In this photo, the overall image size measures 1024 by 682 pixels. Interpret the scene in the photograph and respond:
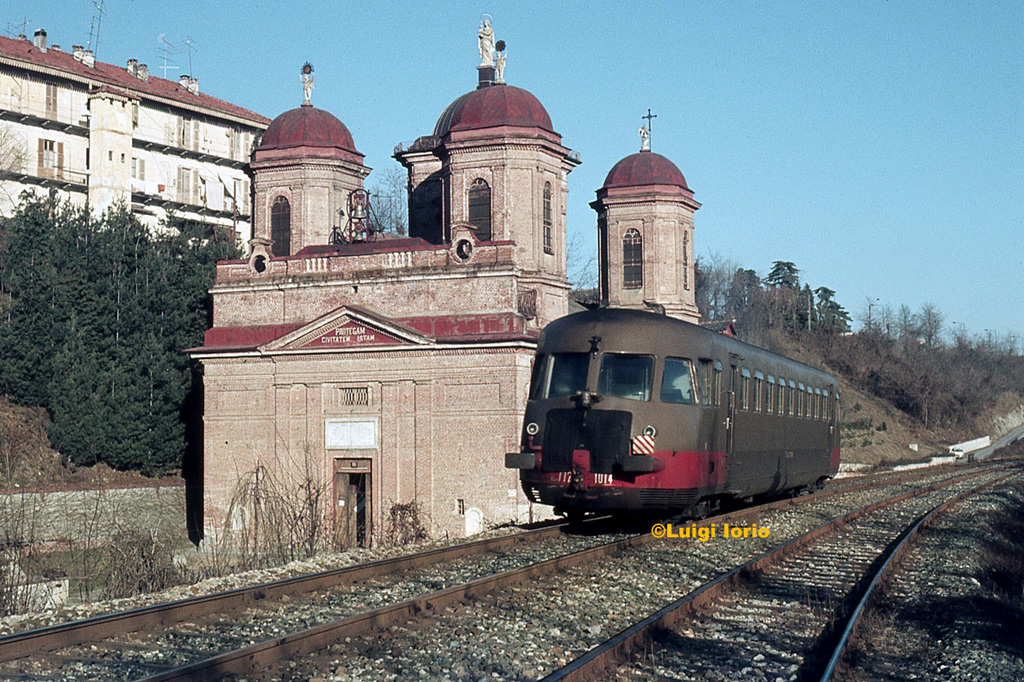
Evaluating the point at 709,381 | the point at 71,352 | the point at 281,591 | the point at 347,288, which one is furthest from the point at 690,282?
the point at 281,591

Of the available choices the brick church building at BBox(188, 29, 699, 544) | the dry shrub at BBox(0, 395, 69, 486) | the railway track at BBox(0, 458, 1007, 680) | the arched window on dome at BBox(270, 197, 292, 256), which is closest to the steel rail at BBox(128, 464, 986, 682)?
the railway track at BBox(0, 458, 1007, 680)

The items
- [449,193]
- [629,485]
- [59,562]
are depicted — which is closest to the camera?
[629,485]

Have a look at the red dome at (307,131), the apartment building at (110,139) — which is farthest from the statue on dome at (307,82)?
the apartment building at (110,139)

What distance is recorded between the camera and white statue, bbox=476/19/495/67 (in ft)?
126

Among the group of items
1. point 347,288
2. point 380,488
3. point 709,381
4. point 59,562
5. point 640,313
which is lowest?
point 59,562

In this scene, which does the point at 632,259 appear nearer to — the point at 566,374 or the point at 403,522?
the point at 403,522

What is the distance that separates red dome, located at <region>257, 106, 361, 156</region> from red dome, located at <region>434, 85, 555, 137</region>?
4.90 m

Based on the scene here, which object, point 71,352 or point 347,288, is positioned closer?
point 347,288

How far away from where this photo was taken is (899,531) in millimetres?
18828

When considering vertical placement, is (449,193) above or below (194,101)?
below

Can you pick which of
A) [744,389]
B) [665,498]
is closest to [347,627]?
[665,498]

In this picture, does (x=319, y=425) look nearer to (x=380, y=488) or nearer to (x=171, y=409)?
(x=380, y=488)

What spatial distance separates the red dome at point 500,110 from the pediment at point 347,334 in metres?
7.51

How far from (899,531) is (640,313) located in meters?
6.70
